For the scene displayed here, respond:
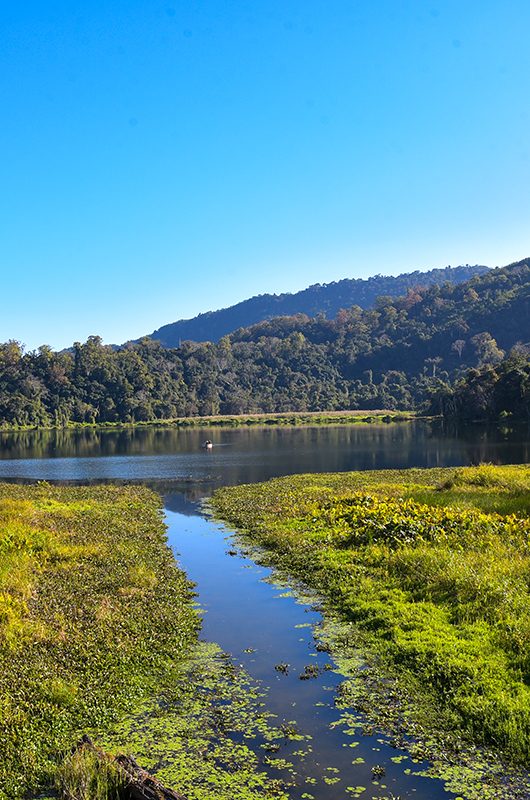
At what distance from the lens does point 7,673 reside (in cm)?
1345

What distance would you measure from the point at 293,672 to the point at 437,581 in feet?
20.5

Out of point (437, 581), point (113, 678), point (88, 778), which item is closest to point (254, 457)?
point (437, 581)

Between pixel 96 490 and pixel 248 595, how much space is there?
96.5 ft

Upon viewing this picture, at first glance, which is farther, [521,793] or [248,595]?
[248,595]

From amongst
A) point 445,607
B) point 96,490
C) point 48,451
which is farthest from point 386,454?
point 445,607

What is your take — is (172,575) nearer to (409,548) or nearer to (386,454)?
(409,548)

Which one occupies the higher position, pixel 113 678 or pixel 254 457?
pixel 254 457

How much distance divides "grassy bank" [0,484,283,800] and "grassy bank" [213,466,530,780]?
12.7 ft

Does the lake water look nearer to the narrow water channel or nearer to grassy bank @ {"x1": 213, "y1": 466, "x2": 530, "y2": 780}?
the narrow water channel

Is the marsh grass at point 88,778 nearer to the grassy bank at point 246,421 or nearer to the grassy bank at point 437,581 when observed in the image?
the grassy bank at point 437,581

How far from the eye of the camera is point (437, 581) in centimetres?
1941

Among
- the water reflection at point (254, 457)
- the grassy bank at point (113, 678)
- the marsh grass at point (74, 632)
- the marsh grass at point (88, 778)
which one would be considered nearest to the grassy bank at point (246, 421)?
the water reflection at point (254, 457)

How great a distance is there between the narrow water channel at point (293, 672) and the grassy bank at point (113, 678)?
23.2 inches

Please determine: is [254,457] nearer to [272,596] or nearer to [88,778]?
[272,596]
